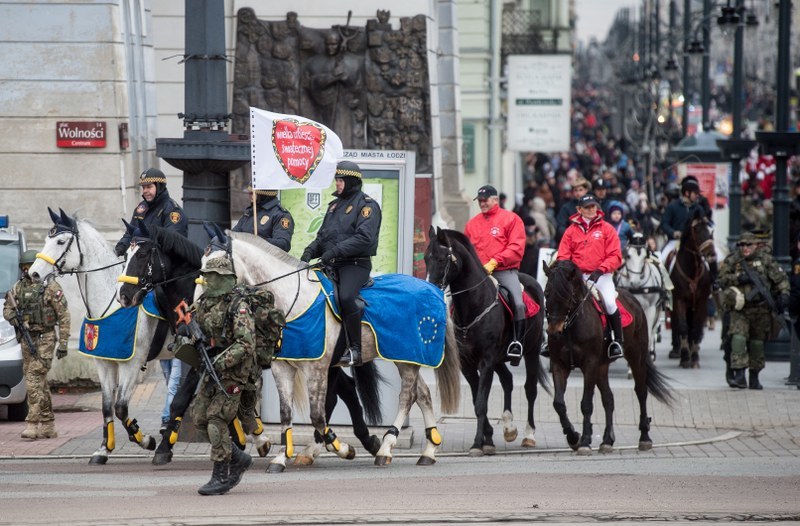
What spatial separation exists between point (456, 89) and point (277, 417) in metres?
14.5

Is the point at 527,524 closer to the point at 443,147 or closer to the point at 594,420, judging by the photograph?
the point at 594,420

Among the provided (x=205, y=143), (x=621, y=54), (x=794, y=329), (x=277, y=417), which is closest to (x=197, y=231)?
(x=205, y=143)

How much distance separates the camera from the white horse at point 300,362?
496 inches

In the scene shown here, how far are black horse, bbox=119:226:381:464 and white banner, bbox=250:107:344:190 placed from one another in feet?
3.06

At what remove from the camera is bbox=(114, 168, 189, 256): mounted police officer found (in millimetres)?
14148

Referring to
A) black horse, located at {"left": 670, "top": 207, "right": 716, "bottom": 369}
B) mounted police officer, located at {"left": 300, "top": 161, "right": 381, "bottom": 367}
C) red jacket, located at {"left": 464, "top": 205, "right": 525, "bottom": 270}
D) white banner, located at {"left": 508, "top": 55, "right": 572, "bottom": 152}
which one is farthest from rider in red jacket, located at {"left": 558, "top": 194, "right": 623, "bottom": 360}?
white banner, located at {"left": 508, "top": 55, "right": 572, "bottom": 152}

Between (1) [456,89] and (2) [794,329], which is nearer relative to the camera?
(2) [794,329]

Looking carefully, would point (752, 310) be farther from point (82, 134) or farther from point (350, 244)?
point (82, 134)

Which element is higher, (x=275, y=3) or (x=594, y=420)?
(x=275, y=3)

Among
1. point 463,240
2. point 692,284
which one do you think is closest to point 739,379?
point 692,284

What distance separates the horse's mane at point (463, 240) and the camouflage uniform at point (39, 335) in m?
3.91

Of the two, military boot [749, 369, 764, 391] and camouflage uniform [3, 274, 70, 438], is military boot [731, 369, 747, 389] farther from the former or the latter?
camouflage uniform [3, 274, 70, 438]

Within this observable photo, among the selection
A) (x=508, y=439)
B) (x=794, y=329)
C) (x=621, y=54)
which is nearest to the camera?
(x=508, y=439)

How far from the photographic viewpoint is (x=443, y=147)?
2795cm
